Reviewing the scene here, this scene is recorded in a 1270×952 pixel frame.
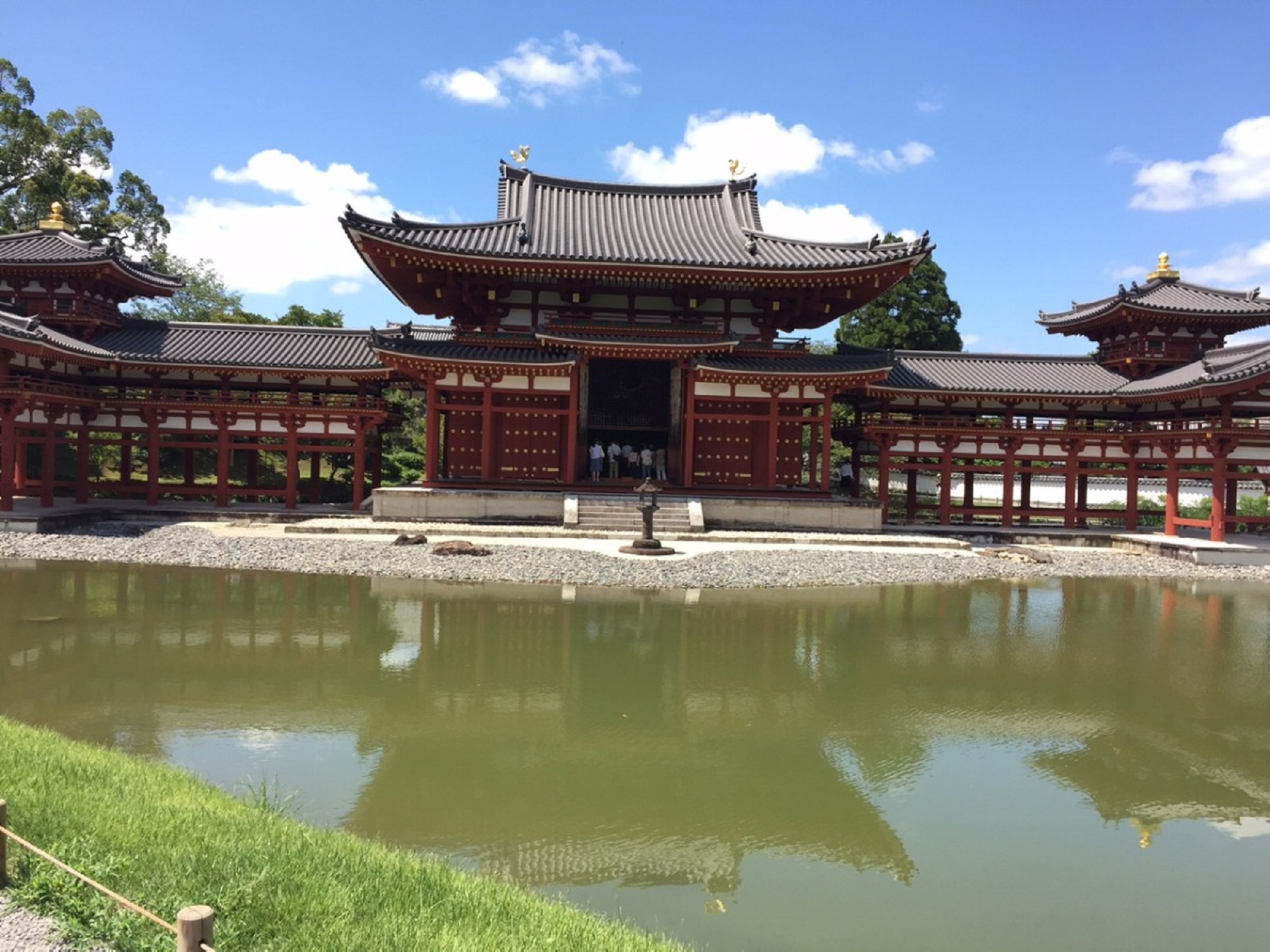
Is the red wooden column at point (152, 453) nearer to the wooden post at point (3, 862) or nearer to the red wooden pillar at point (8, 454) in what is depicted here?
the red wooden pillar at point (8, 454)

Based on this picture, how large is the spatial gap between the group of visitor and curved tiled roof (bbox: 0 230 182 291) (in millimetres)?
14987

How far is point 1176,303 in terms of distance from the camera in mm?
23922

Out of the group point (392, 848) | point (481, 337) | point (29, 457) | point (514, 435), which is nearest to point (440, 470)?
point (514, 435)

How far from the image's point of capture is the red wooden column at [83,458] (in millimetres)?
22000

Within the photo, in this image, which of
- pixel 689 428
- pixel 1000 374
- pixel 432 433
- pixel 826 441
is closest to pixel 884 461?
pixel 826 441

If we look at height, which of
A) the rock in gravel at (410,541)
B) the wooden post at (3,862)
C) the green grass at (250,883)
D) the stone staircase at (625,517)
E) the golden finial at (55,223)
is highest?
the golden finial at (55,223)

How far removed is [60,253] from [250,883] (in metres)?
25.8

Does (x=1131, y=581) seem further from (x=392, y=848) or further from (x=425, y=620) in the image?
(x=392, y=848)

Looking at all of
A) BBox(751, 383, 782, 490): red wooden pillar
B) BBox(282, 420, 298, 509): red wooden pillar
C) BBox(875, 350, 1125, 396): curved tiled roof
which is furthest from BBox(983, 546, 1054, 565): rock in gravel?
BBox(282, 420, 298, 509): red wooden pillar

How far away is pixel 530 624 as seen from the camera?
10.8 metres

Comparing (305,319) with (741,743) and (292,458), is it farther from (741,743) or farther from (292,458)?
(741,743)

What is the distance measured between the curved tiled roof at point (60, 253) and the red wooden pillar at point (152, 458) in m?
4.81

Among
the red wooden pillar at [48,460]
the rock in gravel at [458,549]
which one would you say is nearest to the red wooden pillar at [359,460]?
the red wooden pillar at [48,460]

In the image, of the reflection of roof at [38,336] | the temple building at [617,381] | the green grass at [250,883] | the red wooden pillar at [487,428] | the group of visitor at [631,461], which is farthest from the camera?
the group of visitor at [631,461]
